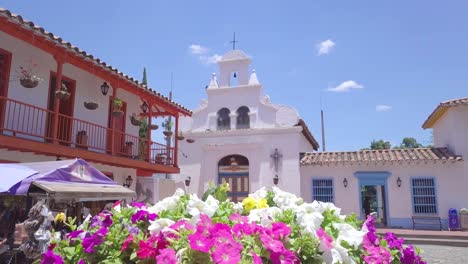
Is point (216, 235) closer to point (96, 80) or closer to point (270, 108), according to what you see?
point (96, 80)

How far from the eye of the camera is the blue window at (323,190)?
62.8ft

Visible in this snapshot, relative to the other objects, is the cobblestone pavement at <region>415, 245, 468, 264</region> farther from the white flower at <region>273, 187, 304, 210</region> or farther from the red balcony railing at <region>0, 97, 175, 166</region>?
the white flower at <region>273, 187, 304, 210</region>

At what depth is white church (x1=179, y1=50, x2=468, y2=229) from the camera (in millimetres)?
17578

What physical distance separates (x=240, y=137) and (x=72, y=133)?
35.4 feet

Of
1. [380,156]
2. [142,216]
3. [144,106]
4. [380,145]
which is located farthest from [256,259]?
[380,145]

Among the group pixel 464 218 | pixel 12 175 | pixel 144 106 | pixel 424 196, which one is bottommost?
pixel 464 218

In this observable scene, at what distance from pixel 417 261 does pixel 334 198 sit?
691 inches

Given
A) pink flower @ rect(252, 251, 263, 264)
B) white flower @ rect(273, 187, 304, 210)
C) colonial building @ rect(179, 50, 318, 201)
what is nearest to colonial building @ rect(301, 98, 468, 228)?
colonial building @ rect(179, 50, 318, 201)

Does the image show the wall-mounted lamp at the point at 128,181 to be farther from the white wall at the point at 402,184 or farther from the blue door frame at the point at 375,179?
the blue door frame at the point at 375,179

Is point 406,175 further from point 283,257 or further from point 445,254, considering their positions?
point 283,257

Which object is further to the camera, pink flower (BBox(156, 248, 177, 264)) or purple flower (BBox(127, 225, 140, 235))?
purple flower (BBox(127, 225, 140, 235))

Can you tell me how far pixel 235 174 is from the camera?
20.5 meters

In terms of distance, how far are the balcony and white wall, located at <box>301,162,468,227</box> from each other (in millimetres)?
8108

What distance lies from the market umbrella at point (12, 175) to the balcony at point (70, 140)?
1.13 metres
